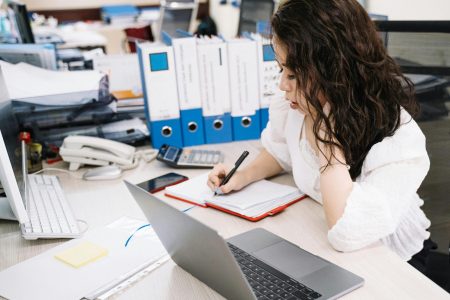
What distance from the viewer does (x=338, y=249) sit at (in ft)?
3.22

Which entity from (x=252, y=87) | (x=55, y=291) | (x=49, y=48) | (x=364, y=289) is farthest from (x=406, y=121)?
(x=49, y=48)

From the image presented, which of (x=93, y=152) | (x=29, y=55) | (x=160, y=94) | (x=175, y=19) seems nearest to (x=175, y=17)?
(x=175, y=19)

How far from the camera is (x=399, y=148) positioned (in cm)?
103

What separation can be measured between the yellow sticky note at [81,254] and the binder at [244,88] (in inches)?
31.8

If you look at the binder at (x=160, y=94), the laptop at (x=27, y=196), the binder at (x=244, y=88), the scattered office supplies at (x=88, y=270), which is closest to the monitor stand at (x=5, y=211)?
the laptop at (x=27, y=196)

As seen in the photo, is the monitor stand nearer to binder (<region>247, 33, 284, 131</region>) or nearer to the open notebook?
the open notebook

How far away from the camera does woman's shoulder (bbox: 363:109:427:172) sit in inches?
40.4

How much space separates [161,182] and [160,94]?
0.38 m

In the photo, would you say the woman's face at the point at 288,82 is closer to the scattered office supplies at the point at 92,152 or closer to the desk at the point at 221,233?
the desk at the point at 221,233

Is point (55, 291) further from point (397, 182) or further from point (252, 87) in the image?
point (252, 87)

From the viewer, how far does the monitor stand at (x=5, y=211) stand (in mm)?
1186

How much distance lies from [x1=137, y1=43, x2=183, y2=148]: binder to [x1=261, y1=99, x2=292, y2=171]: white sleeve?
42cm

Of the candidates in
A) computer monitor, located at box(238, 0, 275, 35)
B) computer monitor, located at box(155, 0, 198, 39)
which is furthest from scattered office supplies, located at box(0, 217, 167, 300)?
computer monitor, located at box(155, 0, 198, 39)

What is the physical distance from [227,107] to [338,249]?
837mm
